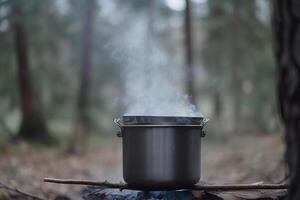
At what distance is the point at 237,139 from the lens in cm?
1797

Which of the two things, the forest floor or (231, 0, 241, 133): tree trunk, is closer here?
→ the forest floor

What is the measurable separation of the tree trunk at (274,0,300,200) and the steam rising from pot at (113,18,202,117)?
2.16 m

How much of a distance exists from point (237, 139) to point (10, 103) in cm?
796

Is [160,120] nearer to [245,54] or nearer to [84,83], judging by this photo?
[84,83]

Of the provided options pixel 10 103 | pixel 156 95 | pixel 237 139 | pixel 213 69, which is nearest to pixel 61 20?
pixel 10 103

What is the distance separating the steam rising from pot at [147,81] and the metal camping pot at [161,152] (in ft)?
1.90

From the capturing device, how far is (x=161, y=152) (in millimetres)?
4102

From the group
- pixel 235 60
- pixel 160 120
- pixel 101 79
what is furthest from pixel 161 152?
pixel 101 79

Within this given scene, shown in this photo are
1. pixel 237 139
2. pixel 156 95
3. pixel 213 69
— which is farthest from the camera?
pixel 213 69

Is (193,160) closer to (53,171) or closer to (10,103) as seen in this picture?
(53,171)

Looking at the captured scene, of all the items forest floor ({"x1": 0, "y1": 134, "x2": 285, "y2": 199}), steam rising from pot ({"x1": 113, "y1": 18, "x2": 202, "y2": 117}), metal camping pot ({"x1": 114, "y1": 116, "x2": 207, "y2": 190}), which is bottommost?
forest floor ({"x1": 0, "y1": 134, "x2": 285, "y2": 199})

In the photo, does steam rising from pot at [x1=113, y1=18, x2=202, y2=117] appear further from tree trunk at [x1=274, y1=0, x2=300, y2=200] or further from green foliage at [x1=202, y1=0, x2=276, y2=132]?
tree trunk at [x1=274, y1=0, x2=300, y2=200]

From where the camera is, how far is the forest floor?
821 centimetres

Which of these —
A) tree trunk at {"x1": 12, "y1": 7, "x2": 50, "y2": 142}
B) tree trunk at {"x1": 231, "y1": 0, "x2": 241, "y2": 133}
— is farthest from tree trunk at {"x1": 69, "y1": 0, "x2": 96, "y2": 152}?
tree trunk at {"x1": 231, "y1": 0, "x2": 241, "y2": 133}
